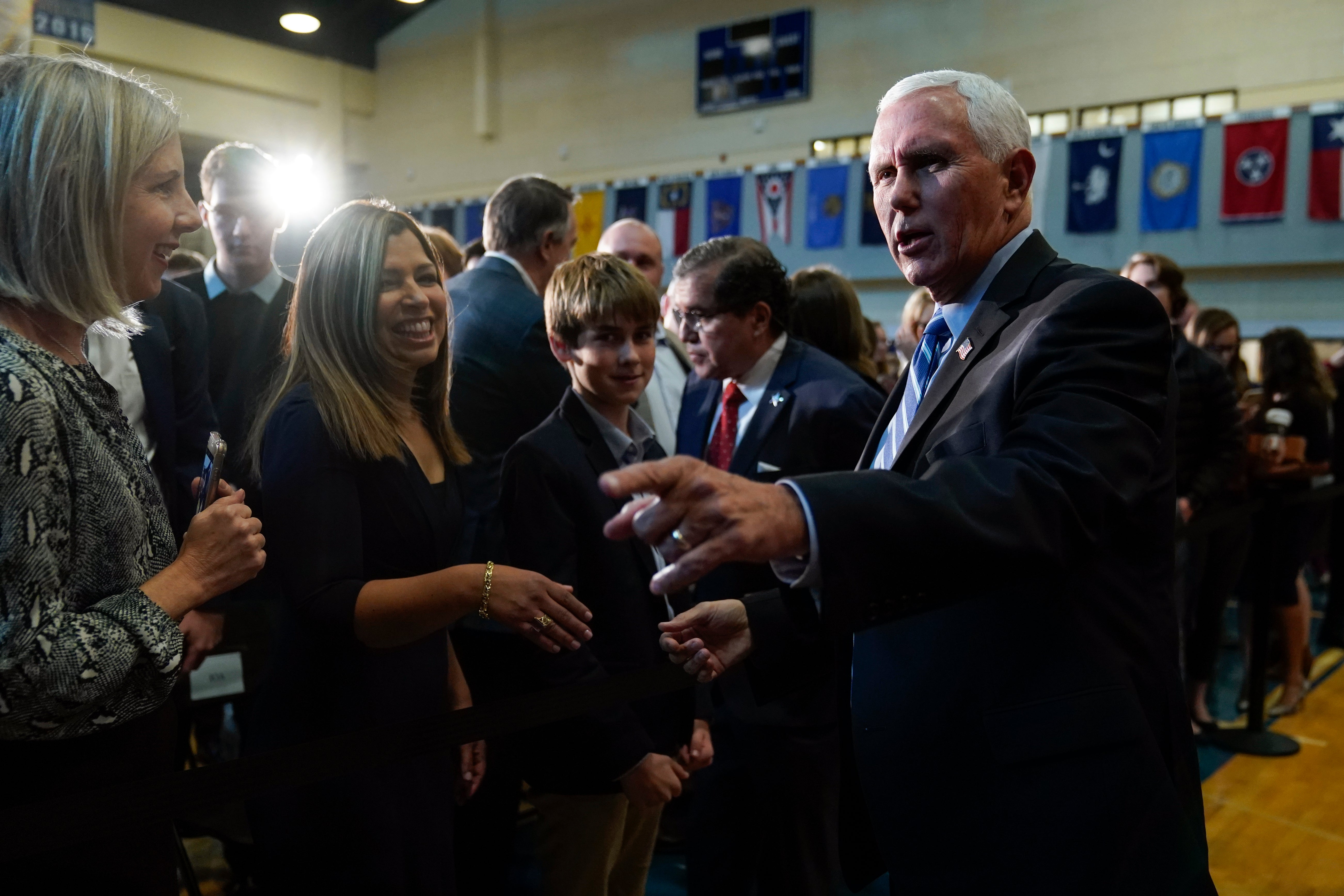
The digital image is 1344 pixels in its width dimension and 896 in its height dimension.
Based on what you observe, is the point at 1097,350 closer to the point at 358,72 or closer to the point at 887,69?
the point at 887,69

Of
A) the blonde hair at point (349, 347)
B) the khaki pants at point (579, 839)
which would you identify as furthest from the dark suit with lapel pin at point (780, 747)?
the blonde hair at point (349, 347)

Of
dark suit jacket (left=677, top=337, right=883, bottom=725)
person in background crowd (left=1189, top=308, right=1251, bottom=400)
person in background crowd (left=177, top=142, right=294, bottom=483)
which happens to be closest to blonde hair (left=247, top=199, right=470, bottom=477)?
dark suit jacket (left=677, top=337, right=883, bottom=725)

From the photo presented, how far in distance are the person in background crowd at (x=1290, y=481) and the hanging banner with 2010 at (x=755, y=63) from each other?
30.4ft

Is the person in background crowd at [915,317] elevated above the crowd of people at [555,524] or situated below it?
above

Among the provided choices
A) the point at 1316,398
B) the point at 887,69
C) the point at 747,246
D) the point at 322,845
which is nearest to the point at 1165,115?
→ the point at 887,69

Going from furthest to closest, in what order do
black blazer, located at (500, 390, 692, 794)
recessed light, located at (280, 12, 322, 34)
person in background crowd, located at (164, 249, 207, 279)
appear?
1. recessed light, located at (280, 12, 322, 34)
2. person in background crowd, located at (164, 249, 207, 279)
3. black blazer, located at (500, 390, 692, 794)

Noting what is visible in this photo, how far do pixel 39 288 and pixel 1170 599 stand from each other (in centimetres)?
164

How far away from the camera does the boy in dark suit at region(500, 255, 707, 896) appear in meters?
Answer: 2.14

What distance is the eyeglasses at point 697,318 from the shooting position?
2.85 meters

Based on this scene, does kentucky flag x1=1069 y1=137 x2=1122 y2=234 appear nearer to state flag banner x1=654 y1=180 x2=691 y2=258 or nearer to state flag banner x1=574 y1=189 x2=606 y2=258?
state flag banner x1=654 y1=180 x2=691 y2=258

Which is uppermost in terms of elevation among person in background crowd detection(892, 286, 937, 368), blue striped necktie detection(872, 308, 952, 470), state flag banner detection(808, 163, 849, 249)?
state flag banner detection(808, 163, 849, 249)

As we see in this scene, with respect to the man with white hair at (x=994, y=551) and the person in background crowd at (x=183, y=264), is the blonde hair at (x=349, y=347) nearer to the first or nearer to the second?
the man with white hair at (x=994, y=551)

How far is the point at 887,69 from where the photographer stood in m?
13.1

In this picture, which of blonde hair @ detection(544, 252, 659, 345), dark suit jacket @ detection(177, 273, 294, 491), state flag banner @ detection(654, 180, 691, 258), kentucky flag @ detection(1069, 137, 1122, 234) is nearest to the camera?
blonde hair @ detection(544, 252, 659, 345)
